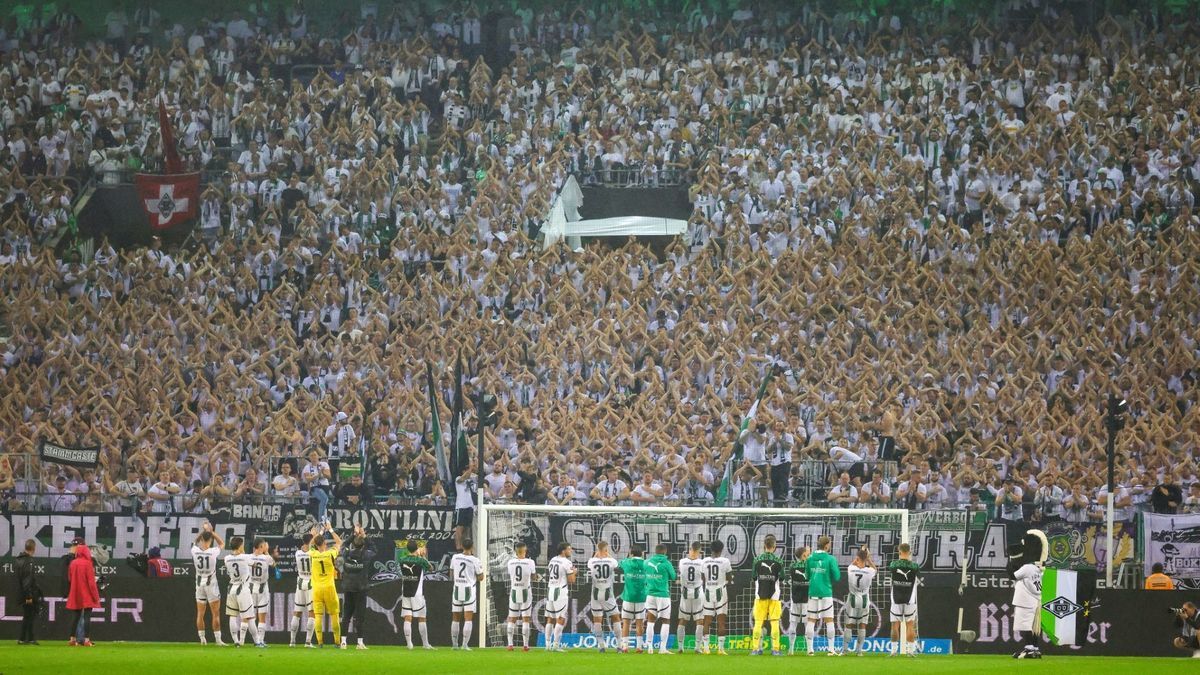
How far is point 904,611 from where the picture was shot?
22406 mm

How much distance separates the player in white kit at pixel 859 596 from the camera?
22719 mm

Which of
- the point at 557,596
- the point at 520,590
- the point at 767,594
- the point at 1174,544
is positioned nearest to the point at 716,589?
the point at 767,594

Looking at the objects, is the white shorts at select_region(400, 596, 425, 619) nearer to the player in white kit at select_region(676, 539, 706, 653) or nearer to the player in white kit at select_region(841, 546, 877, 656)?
the player in white kit at select_region(676, 539, 706, 653)

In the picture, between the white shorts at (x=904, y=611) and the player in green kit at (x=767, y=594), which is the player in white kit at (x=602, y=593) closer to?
the player in green kit at (x=767, y=594)

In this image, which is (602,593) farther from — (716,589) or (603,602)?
(716,589)

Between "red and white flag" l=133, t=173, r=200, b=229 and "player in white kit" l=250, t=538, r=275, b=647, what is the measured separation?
14.8 metres

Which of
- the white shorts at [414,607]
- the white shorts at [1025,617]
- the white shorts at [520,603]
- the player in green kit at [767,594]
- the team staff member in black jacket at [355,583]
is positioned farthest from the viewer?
the white shorts at [520,603]

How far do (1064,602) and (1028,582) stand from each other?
105 cm

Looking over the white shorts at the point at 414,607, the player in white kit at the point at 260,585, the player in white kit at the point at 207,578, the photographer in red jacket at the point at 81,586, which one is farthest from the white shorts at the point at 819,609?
the photographer in red jacket at the point at 81,586

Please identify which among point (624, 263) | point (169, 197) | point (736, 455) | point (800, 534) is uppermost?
point (169, 197)

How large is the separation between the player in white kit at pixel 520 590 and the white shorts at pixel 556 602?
31cm

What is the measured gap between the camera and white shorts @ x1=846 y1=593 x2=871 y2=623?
2277 centimetres

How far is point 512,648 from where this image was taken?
75.1 ft

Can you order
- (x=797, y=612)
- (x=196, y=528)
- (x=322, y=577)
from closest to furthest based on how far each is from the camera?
(x=322, y=577)
(x=797, y=612)
(x=196, y=528)
